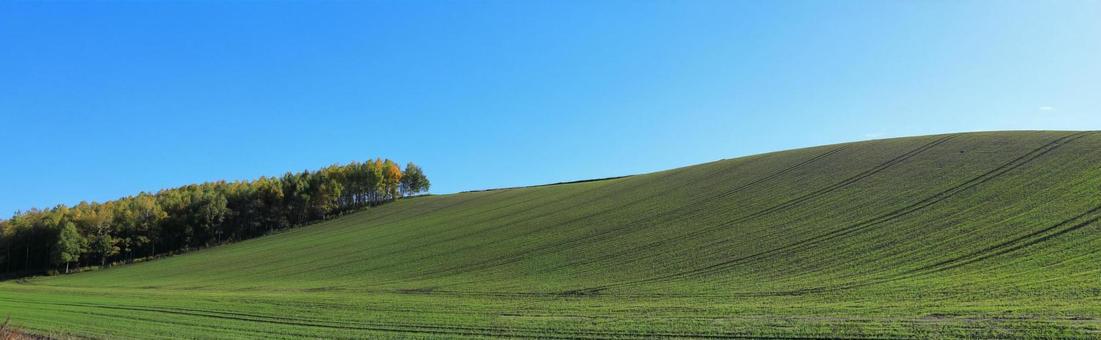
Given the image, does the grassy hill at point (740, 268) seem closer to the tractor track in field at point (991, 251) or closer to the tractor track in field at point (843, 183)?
the tractor track in field at point (991, 251)

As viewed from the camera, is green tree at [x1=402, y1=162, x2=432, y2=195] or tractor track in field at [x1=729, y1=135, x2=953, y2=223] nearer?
tractor track in field at [x1=729, y1=135, x2=953, y2=223]

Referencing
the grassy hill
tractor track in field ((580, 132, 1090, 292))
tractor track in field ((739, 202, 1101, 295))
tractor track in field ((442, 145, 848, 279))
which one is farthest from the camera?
tractor track in field ((442, 145, 848, 279))

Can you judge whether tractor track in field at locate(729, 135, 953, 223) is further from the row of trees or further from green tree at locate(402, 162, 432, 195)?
green tree at locate(402, 162, 432, 195)

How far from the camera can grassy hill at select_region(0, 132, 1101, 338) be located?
15.8 m

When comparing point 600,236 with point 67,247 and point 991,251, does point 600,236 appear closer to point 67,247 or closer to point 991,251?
point 991,251

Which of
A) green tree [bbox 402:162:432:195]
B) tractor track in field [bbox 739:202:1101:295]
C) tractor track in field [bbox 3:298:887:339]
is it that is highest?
green tree [bbox 402:162:432:195]

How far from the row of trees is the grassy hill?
2663 centimetres

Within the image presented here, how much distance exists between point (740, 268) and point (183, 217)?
83.3 metres

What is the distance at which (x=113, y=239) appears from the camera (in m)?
71.2

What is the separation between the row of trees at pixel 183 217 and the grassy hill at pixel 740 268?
2663cm

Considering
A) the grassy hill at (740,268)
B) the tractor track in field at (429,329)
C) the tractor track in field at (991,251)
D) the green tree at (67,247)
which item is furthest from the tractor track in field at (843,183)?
the green tree at (67,247)

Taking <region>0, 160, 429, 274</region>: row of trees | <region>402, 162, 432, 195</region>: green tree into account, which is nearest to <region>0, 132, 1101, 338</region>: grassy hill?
<region>0, 160, 429, 274</region>: row of trees

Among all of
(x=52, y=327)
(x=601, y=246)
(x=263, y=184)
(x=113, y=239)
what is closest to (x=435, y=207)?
(x=263, y=184)

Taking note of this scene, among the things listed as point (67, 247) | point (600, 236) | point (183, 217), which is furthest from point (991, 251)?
point (183, 217)
